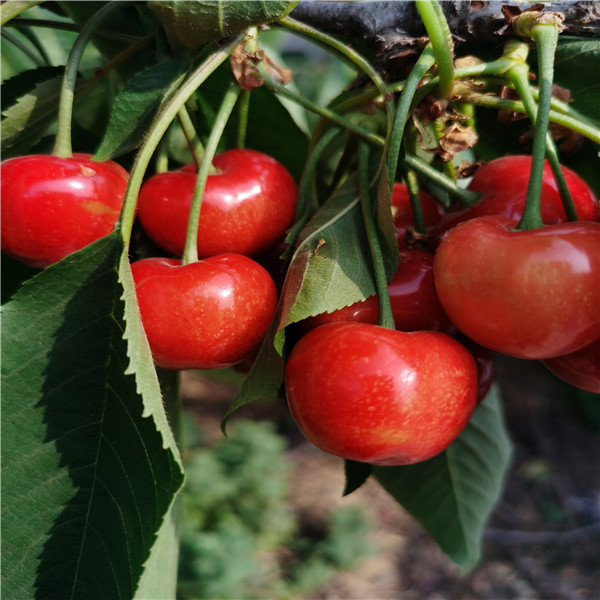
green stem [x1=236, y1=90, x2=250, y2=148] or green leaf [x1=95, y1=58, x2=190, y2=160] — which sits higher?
green leaf [x1=95, y1=58, x2=190, y2=160]

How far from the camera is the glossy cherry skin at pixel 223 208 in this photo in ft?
1.81

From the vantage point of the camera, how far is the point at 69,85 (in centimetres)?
58

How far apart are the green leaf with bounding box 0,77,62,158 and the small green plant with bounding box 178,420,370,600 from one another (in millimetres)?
2116

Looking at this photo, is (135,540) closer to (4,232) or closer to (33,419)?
(33,419)

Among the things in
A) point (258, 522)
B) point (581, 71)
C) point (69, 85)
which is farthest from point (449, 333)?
point (258, 522)

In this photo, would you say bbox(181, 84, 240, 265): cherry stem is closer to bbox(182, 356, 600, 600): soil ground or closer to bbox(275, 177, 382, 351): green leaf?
bbox(275, 177, 382, 351): green leaf

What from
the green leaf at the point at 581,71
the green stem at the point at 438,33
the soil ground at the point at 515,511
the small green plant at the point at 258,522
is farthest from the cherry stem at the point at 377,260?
the soil ground at the point at 515,511

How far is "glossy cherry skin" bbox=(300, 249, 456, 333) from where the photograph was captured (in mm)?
534

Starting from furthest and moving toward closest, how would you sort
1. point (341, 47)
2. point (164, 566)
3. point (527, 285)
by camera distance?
point (164, 566), point (341, 47), point (527, 285)

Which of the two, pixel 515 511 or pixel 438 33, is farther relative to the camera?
pixel 515 511

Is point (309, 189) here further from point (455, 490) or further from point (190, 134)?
point (455, 490)

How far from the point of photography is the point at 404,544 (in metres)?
3.37

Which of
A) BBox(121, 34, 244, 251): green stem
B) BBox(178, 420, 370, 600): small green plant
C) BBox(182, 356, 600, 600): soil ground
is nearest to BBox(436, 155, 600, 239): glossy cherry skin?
BBox(121, 34, 244, 251): green stem

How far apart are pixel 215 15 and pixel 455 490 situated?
0.59 meters
